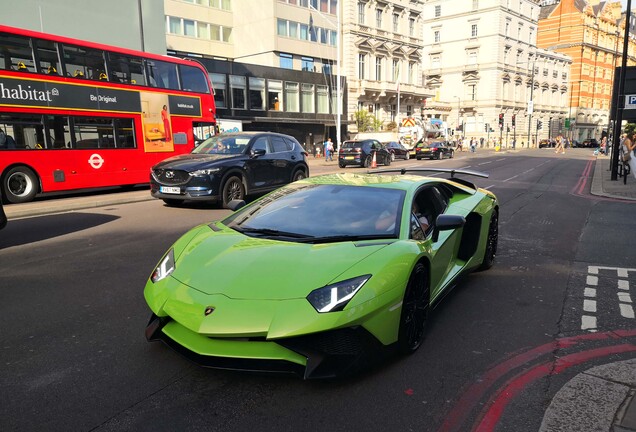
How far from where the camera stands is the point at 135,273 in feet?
18.0

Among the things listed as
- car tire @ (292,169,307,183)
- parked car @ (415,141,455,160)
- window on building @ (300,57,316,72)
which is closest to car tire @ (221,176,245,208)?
car tire @ (292,169,307,183)

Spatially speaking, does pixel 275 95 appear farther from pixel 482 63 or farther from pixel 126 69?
pixel 482 63

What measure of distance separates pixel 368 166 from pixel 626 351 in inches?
953

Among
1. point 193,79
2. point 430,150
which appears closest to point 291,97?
point 430,150

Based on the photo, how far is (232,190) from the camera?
10781 mm

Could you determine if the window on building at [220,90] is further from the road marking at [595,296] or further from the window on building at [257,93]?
the road marking at [595,296]

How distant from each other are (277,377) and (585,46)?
385 ft

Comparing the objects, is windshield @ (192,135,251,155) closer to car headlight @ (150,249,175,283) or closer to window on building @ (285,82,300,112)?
car headlight @ (150,249,175,283)

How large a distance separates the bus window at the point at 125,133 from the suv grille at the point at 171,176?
14.3 ft

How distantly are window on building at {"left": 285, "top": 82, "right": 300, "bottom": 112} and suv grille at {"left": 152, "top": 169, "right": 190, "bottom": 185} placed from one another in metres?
32.9

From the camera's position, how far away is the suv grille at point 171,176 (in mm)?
10234

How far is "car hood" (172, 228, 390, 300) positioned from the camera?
9.58 feet

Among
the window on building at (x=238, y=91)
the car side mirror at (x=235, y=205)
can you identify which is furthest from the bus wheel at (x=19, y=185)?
the window on building at (x=238, y=91)

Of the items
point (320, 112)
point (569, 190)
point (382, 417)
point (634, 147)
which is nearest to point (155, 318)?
point (382, 417)
